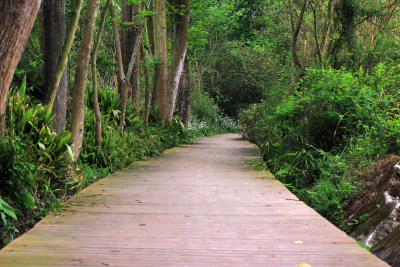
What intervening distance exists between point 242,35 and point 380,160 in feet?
125

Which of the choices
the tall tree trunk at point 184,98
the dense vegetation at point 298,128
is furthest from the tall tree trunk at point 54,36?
the tall tree trunk at point 184,98

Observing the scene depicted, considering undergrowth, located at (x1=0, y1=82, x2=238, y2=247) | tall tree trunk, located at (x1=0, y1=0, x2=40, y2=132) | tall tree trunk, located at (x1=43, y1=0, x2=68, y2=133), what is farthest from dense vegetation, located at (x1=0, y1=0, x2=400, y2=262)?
tall tree trunk, located at (x1=0, y1=0, x2=40, y2=132)

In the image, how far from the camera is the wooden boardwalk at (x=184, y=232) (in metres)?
2.91

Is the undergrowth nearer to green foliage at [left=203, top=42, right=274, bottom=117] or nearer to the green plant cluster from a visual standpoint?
the green plant cluster

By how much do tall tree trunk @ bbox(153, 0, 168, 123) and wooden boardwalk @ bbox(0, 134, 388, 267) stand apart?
25.6 ft

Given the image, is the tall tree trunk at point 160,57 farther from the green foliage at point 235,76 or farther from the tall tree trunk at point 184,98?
the green foliage at point 235,76

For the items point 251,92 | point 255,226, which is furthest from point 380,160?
point 251,92

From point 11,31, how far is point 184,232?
2440 millimetres

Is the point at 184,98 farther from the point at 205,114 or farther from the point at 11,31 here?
the point at 11,31

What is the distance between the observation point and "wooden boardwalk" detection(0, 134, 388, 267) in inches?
115

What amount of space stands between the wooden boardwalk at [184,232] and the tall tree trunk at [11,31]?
144cm

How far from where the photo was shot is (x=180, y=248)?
3.15 metres

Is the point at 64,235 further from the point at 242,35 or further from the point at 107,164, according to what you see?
the point at 242,35

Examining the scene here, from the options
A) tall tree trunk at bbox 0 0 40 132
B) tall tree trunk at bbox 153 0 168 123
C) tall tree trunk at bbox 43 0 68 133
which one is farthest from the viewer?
tall tree trunk at bbox 153 0 168 123
